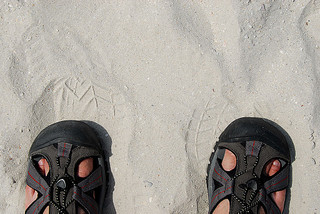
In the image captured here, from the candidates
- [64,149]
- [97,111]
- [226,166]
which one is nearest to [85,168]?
[64,149]

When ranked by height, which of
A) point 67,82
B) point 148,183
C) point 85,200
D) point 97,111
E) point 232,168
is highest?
point 67,82

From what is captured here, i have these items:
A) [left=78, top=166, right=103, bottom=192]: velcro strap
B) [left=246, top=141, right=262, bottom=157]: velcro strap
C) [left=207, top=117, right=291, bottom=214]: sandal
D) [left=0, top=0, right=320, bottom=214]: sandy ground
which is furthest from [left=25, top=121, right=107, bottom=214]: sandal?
[left=246, top=141, right=262, bottom=157]: velcro strap

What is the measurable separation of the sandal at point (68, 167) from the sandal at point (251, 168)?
0.75 m

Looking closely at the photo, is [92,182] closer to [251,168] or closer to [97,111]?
[97,111]

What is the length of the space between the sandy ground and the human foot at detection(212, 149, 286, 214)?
0.34ft

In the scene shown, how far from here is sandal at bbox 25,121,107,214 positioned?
6.83 ft

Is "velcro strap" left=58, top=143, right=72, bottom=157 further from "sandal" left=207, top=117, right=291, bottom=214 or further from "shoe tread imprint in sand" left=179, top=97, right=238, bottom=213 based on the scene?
"sandal" left=207, top=117, right=291, bottom=214

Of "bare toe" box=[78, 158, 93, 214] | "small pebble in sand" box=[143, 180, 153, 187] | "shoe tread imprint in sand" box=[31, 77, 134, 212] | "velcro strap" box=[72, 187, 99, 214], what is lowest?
"velcro strap" box=[72, 187, 99, 214]

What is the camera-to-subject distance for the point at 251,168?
208 cm

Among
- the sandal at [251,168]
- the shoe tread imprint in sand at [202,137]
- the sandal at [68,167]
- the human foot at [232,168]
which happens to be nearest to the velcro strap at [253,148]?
the sandal at [251,168]

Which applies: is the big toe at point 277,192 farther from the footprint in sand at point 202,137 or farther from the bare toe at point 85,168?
the bare toe at point 85,168

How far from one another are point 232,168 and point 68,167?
1.07 metres

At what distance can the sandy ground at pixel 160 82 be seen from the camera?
210 centimetres

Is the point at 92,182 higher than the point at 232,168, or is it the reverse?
the point at 232,168
